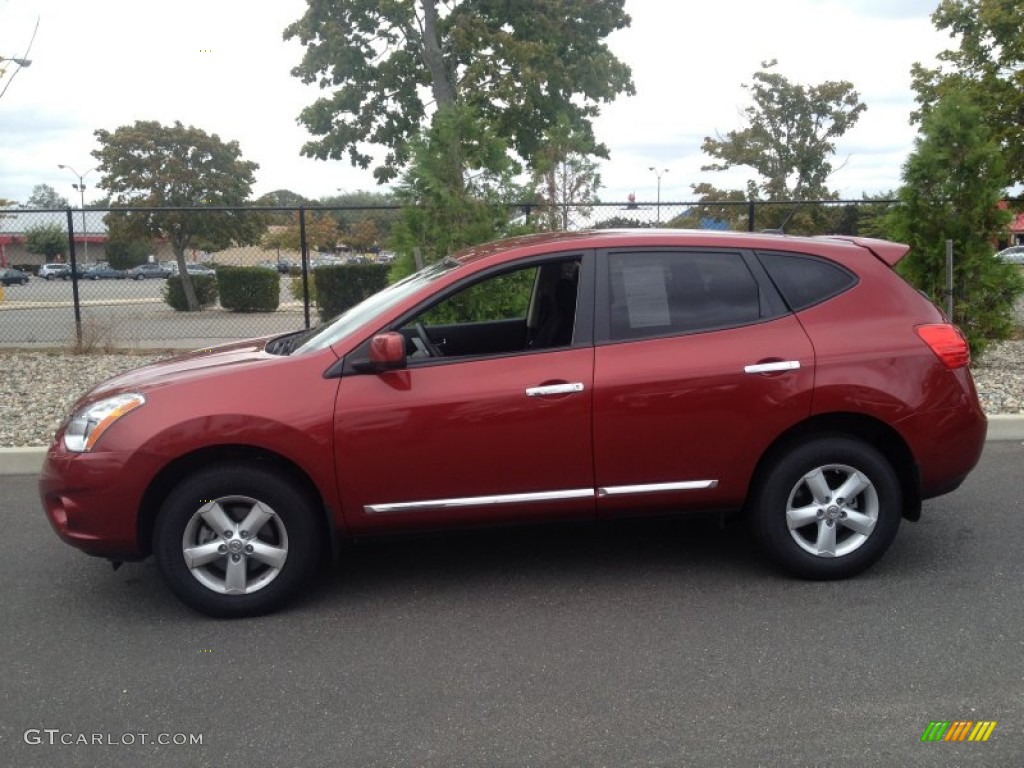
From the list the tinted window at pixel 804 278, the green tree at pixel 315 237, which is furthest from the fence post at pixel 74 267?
A: the tinted window at pixel 804 278

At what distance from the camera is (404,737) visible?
3.40 metres

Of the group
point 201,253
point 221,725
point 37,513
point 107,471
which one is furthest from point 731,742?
point 201,253

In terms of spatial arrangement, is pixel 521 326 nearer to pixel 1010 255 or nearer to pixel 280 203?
pixel 1010 255

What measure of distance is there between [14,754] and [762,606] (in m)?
3.17

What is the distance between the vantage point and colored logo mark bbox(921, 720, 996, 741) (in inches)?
131

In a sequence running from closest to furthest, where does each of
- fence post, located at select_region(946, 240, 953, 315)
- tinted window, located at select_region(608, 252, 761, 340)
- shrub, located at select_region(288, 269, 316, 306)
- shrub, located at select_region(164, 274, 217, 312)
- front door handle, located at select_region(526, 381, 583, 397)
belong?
front door handle, located at select_region(526, 381, 583, 397) < tinted window, located at select_region(608, 252, 761, 340) < fence post, located at select_region(946, 240, 953, 315) < shrub, located at select_region(288, 269, 316, 306) < shrub, located at select_region(164, 274, 217, 312)

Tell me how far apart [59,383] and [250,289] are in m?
9.73

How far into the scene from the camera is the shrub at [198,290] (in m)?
20.2

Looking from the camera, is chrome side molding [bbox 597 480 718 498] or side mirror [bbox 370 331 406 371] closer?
side mirror [bbox 370 331 406 371]

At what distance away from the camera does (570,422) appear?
176 inches

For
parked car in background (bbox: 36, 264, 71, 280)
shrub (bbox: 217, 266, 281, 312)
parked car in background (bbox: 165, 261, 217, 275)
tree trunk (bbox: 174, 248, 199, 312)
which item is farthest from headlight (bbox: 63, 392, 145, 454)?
parked car in background (bbox: 165, 261, 217, 275)

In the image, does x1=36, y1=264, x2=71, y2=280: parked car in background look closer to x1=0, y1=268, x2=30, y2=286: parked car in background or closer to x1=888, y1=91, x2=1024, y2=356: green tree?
x1=0, y1=268, x2=30, y2=286: parked car in background

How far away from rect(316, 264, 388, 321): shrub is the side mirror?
11.4 m

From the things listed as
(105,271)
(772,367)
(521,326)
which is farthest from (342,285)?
(772,367)
